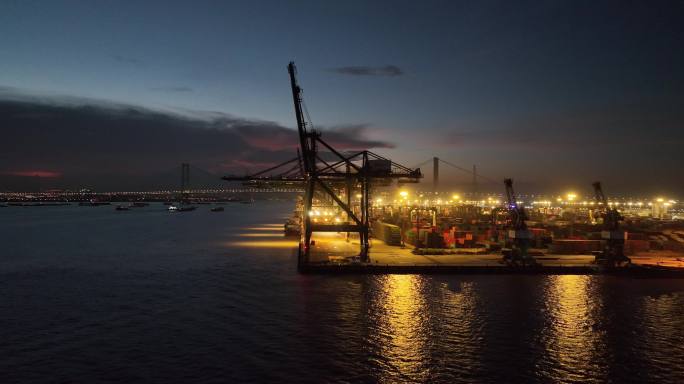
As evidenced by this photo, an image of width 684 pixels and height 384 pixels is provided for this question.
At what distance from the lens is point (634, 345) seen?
76.7 feet

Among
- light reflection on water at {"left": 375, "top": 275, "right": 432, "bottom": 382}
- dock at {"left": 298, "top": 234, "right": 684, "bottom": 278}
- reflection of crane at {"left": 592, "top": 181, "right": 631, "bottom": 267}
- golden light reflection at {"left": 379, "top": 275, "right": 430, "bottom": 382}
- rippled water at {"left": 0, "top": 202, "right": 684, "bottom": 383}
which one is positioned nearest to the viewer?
rippled water at {"left": 0, "top": 202, "right": 684, "bottom": 383}

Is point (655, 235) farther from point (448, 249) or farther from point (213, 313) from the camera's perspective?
point (213, 313)

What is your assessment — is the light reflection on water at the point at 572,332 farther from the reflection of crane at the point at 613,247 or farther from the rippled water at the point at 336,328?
the reflection of crane at the point at 613,247

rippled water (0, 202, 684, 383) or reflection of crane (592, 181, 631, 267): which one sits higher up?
reflection of crane (592, 181, 631, 267)

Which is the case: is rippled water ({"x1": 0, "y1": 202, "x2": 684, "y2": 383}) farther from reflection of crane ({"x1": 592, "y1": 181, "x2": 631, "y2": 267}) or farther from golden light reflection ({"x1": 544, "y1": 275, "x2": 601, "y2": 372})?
reflection of crane ({"x1": 592, "y1": 181, "x2": 631, "y2": 267})

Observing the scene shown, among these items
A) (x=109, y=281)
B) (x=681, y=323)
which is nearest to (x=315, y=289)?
(x=109, y=281)

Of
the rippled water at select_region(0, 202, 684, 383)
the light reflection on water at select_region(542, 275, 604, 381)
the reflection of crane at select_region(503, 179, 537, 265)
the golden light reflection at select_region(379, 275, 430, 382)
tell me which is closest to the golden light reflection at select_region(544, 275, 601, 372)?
the light reflection on water at select_region(542, 275, 604, 381)

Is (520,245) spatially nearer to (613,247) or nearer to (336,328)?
(613,247)

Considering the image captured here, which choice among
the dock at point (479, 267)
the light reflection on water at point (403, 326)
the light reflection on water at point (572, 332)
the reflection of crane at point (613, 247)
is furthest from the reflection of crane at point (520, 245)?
the light reflection on water at point (403, 326)

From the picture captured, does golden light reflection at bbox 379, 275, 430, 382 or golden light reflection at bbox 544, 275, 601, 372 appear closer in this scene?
golden light reflection at bbox 379, 275, 430, 382

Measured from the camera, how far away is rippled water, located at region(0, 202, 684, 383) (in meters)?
20.1

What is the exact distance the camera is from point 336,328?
1016 inches

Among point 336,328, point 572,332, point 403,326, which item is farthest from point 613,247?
point 336,328

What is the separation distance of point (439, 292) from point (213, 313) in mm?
14416
